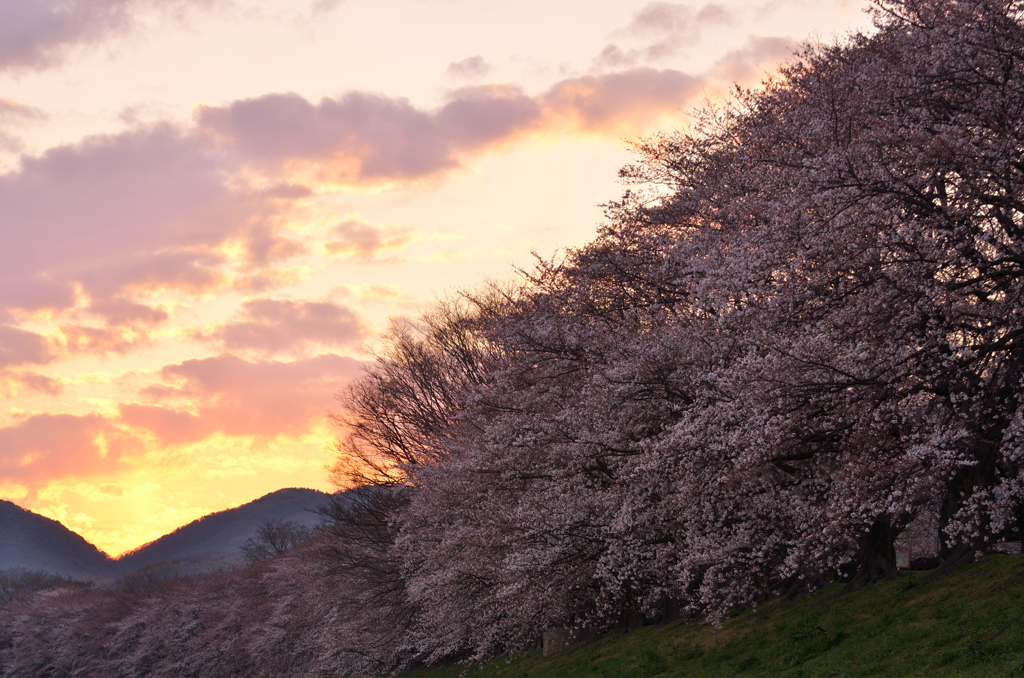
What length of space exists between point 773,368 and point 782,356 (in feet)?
0.90

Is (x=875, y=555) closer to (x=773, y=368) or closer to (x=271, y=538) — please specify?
(x=773, y=368)

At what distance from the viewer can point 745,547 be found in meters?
21.2

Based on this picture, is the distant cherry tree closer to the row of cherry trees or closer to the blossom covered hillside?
the blossom covered hillside

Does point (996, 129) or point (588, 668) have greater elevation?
point (996, 129)

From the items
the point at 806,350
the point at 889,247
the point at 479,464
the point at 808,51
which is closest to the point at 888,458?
the point at 806,350

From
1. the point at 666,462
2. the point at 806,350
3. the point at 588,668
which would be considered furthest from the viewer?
the point at 588,668

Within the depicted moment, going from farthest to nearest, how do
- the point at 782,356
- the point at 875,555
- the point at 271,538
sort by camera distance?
the point at 271,538 → the point at 875,555 → the point at 782,356

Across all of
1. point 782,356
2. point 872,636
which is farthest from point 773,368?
point 872,636

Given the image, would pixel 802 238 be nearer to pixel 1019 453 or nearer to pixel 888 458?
pixel 888 458

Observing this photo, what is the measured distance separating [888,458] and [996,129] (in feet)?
19.3

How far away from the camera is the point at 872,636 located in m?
18.1

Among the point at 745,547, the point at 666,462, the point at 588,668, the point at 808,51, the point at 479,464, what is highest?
the point at 808,51

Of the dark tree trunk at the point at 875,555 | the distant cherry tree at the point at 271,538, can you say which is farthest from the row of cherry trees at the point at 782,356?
the distant cherry tree at the point at 271,538

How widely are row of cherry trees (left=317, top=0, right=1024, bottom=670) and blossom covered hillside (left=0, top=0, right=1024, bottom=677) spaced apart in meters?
0.07
